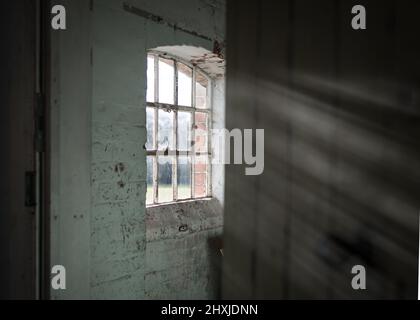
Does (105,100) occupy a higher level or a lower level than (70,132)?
higher

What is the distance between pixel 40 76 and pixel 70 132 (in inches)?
12.0

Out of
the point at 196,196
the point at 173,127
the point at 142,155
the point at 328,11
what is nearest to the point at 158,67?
the point at 173,127

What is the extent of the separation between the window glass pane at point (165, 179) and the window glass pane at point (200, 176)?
1.30 ft

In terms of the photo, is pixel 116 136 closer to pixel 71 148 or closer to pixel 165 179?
pixel 71 148

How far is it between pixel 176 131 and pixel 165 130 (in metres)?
0.15

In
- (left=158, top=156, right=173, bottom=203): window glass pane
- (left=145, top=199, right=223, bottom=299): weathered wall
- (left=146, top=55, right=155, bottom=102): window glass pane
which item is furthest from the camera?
(left=158, top=156, right=173, bottom=203): window glass pane

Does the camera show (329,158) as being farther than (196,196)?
No

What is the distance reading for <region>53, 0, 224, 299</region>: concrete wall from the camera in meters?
1.96

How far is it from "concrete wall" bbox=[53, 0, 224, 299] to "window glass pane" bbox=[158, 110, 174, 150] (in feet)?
1.92

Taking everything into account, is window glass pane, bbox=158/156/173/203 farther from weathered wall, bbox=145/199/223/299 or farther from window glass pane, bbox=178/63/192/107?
window glass pane, bbox=178/63/192/107

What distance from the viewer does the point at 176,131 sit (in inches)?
134

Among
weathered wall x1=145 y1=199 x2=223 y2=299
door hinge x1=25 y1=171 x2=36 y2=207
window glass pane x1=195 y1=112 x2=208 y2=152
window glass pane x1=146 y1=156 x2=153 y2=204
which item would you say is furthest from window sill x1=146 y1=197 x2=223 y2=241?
door hinge x1=25 y1=171 x2=36 y2=207

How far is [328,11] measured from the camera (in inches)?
26.1

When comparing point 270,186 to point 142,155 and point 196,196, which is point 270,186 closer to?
point 142,155
